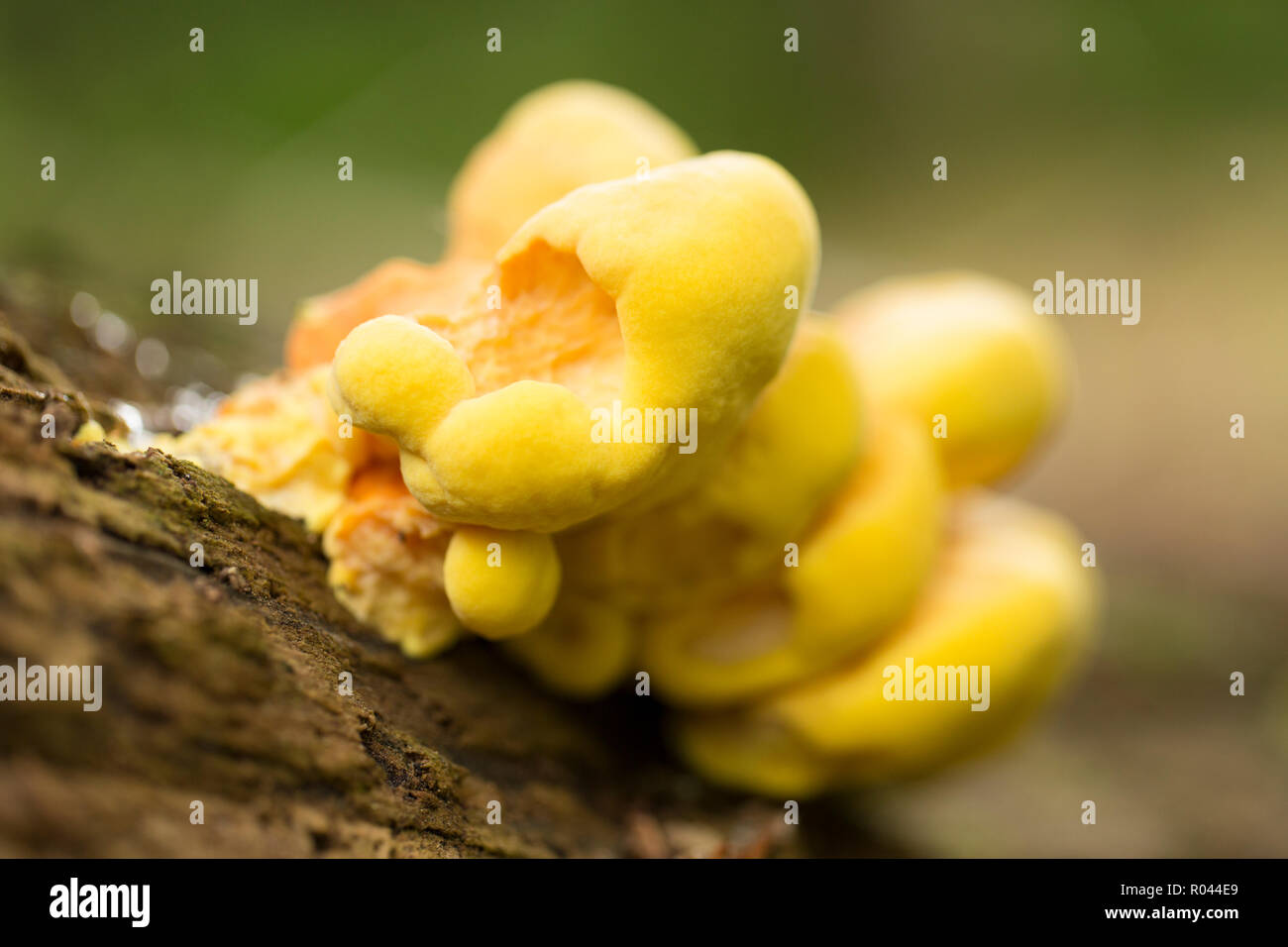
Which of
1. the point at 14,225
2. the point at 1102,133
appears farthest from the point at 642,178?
the point at 1102,133

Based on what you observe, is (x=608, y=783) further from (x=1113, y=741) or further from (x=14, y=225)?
(x=14, y=225)

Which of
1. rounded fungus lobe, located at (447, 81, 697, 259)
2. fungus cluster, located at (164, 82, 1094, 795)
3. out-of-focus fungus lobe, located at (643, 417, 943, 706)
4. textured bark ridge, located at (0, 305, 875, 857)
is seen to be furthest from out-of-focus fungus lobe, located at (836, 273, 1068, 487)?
textured bark ridge, located at (0, 305, 875, 857)

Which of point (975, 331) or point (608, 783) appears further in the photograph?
point (975, 331)

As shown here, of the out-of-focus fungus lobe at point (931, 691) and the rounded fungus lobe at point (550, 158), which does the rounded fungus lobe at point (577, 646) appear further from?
the rounded fungus lobe at point (550, 158)

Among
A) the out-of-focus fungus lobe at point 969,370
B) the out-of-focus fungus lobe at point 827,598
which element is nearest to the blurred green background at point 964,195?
the out-of-focus fungus lobe at point 827,598

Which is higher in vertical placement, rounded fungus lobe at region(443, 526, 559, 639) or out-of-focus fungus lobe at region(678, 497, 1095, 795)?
rounded fungus lobe at region(443, 526, 559, 639)

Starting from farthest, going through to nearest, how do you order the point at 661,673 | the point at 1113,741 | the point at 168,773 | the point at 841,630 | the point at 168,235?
the point at 168,235
the point at 1113,741
the point at 661,673
the point at 841,630
the point at 168,773

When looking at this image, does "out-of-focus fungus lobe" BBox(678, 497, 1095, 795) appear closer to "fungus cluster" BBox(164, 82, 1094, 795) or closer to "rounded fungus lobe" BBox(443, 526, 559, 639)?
"fungus cluster" BBox(164, 82, 1094, 795)
